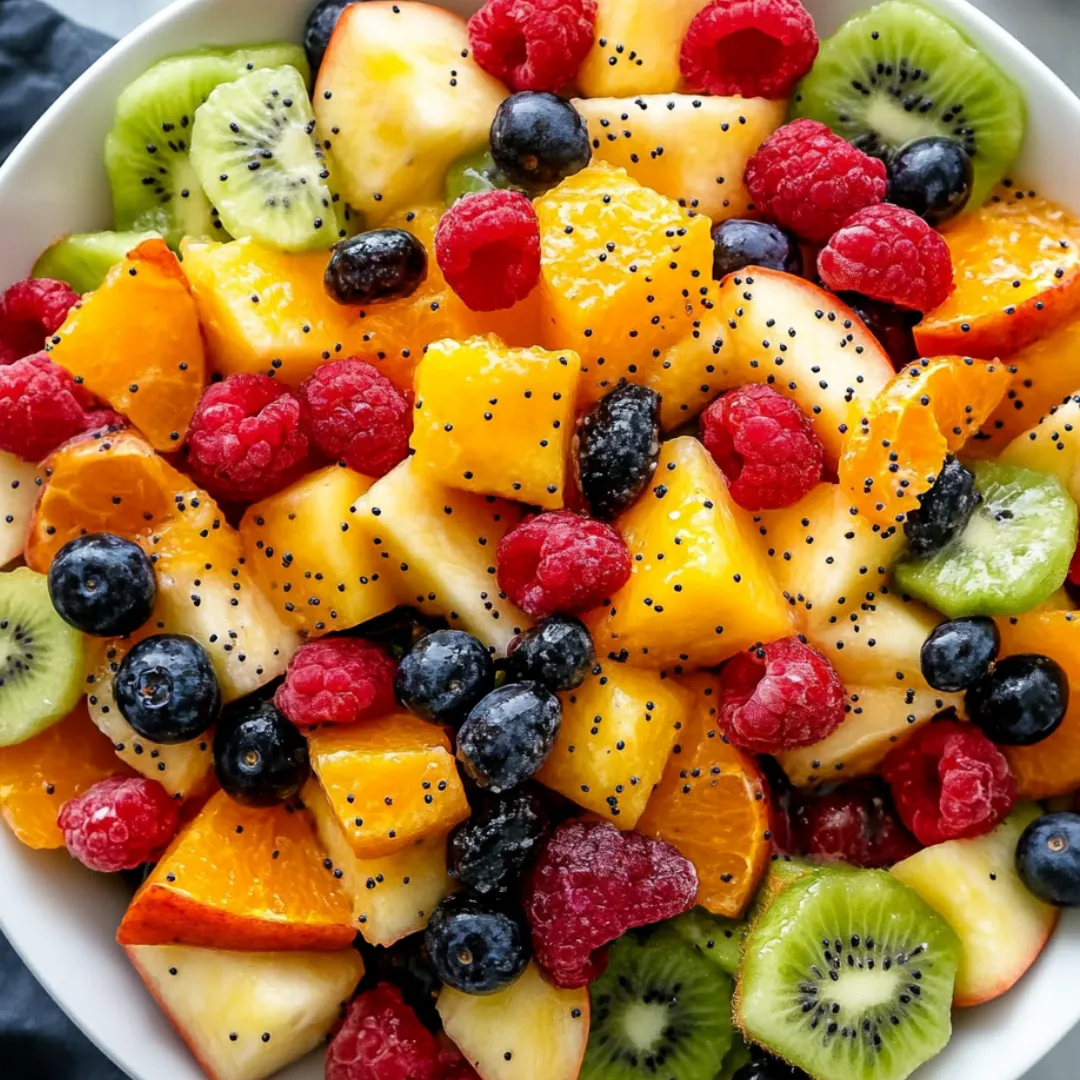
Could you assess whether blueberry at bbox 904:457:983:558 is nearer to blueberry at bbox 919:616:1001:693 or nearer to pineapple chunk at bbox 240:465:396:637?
blueberry at bbox 919:616:1001:693

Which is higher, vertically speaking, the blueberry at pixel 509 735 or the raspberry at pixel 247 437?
the raspberry at pixel 247 437

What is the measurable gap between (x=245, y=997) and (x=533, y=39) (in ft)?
4.22

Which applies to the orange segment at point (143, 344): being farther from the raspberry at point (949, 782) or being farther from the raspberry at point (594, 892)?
the raspberry at point (949, 782)

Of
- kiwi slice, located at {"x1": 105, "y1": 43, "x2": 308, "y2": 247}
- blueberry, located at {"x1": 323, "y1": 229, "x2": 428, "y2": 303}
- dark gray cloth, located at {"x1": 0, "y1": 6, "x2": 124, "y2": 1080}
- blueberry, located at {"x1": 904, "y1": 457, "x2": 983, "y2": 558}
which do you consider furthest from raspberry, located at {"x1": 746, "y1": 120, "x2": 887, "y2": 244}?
dark gray cloth, located at {"x1": 0, "y1": 6, "x2": 124, "y2": 1080}

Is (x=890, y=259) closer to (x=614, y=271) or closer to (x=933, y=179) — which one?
(x=933, y=179)

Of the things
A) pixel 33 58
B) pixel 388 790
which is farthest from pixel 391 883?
pixel 33 58

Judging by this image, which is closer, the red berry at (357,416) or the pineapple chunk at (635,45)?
the red berry at (357,416)

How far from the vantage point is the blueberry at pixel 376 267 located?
154 cm

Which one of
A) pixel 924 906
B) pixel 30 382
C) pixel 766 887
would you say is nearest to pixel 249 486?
pixel 30 382

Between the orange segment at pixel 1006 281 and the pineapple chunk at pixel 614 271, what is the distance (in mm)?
324

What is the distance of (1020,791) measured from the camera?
5.24 feet

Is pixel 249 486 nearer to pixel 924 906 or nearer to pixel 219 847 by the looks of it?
pixel 219 847

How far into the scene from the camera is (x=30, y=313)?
66.4 inches

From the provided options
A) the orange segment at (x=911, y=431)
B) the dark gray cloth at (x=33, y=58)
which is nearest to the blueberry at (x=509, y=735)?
the orange segment at (x=911, y=431)
